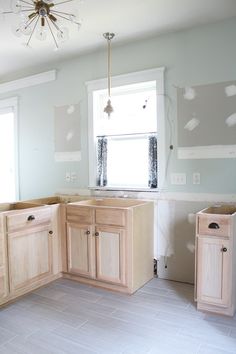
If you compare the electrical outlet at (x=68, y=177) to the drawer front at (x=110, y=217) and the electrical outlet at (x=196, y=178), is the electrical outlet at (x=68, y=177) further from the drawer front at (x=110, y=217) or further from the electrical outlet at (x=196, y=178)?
the electrical outlet at (x=196, y=178)

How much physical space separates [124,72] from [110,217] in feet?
5.55

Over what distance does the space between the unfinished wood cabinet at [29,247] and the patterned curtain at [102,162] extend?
2.62 feet

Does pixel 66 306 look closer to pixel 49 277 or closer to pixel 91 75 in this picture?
pixel 49 277

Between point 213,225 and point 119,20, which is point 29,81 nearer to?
point 119,20

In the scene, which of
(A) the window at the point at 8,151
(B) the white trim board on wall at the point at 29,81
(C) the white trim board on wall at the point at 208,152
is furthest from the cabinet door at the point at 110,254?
(B) the white trim board on wall at the point at 29,81

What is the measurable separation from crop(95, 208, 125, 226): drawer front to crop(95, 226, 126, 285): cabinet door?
0.06 metres

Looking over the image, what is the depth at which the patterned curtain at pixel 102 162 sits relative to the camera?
369 cm

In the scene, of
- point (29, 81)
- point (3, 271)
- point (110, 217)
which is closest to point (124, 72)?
point (29, 81)

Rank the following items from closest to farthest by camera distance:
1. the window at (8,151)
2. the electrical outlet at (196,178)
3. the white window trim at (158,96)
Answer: the electrical outlet at (196,178) < the white window trim at (158,96) < the window at (8,151)

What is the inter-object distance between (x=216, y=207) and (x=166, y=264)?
877 mm

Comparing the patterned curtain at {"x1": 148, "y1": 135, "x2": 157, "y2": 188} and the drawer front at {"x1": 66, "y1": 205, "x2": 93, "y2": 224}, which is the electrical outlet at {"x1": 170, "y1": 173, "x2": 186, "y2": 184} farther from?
the drawer front at {"x1": 66, "y1": 205, "x2": 93, "y2": 224}

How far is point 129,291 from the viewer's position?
2863 mm

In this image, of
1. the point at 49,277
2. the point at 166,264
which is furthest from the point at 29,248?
the point at 166,264

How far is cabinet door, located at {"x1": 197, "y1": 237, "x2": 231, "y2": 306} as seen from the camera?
2400 millimetres
